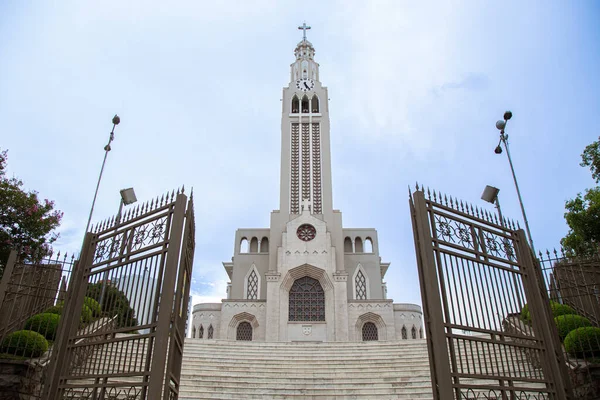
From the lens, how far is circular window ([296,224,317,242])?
1049 inches

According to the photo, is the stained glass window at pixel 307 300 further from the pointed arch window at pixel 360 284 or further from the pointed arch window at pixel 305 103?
the pointed arch window at pixel 305 103

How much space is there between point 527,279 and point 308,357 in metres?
7.94

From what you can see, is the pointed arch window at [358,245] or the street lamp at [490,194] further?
the pointed arch window at [358,245]

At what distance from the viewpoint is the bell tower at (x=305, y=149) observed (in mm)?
29047

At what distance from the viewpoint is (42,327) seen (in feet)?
29.0

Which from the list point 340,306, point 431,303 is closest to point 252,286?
point 340,306

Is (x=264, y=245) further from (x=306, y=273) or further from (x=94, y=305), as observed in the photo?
(x=94, y=305)

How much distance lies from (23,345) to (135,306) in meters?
3.74

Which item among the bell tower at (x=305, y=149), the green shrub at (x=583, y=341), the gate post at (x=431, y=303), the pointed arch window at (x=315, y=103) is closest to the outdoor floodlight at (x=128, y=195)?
the gate post at (x=431, y=303)

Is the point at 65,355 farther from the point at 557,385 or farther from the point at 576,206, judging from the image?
the point at 576,206

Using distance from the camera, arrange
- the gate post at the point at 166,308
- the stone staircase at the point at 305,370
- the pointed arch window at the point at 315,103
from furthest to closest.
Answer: the pointed arch window at the point at 315,103, the stone staircase at the point at 305,370, the gate post at the point at 166,308

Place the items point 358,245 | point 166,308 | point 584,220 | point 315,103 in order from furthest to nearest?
point 315,103 < point 358,245 < point 584,220 < point 166,308

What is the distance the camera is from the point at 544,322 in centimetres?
596

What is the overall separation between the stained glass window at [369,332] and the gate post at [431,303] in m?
19.9
